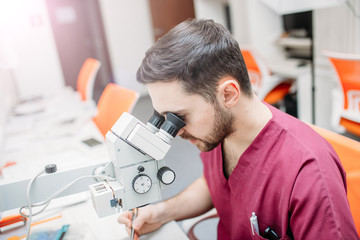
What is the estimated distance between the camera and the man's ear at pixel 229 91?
2.54 ft

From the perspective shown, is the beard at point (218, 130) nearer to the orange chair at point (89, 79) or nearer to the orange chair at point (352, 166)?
the orange chair at point (352, 166)

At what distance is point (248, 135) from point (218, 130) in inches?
4.4

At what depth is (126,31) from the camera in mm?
4867

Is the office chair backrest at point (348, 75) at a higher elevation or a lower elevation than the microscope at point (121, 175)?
lower

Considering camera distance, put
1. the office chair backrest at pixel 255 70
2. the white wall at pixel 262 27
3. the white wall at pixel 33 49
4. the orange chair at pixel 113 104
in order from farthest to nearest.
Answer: the white wall at pixel 33 49
the white wall at pixel 262 27
the office chair backrest at pixel 255 70
the orange chair at pixel 113 104

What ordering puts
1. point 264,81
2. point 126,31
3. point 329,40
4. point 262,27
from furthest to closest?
point 126,31 < point 262,27 < point 264,81 < point 329,40

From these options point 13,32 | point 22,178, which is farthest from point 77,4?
point 22,178

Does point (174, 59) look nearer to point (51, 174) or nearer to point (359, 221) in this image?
point (51, 174)

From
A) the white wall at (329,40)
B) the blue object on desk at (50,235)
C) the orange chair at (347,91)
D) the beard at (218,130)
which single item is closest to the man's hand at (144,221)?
the blue object on desk at (50,235)

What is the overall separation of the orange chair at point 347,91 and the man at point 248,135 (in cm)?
129

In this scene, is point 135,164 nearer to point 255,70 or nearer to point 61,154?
point 61,154

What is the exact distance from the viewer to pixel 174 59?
2.48 feet

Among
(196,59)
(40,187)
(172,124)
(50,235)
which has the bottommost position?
(50,235)

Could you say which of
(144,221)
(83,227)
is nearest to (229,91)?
(144,221)
